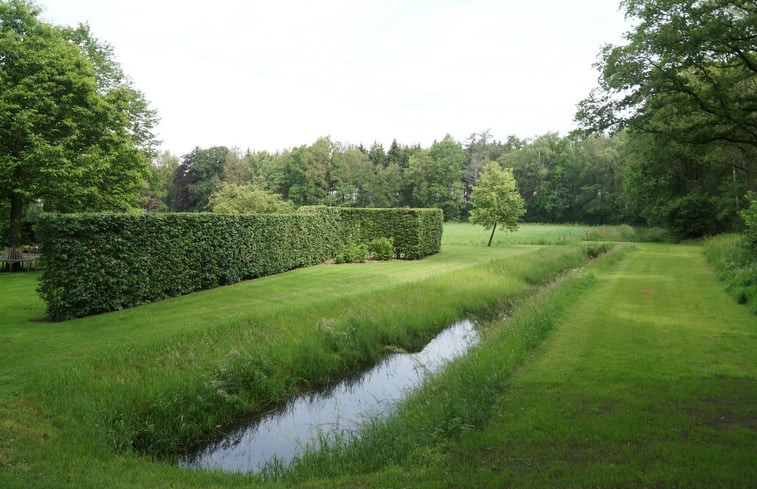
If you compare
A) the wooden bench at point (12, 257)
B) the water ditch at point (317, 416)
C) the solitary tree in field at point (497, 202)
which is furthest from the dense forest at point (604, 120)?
the solitary tree in field at point (497, 202)

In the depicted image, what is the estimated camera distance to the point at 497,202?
37219mm

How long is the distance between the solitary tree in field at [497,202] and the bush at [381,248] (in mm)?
13349

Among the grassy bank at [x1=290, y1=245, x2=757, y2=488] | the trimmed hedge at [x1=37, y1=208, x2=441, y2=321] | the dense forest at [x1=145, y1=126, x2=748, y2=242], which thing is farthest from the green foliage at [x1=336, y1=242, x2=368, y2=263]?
the dense forest at [x1=145, y1=126, x2=748, y2=242]

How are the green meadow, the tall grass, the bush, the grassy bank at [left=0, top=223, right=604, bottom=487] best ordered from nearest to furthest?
the green meadow, the grassy bank at [left=0, top=223, right=604, bottom=487], the tall grass, the bush

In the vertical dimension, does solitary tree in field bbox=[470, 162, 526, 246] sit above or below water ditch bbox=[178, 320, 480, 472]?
above

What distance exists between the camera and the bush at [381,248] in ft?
84.7

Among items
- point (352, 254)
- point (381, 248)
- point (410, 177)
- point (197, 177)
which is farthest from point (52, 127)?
point (410, 177)

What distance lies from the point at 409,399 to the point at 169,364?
4.17 m

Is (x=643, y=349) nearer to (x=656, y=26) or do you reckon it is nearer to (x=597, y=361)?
(x=597, y=361)

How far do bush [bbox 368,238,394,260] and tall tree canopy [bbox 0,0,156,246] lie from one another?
41.8 feet

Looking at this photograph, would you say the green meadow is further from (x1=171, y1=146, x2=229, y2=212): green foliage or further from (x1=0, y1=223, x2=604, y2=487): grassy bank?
(x1=171, y1=146, x2=229, y2=212): green foliage

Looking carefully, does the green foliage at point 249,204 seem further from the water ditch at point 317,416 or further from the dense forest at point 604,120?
the water ditch at point 317,416

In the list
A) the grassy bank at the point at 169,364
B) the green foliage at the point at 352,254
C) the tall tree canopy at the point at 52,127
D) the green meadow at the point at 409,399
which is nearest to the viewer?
the green meadow at the point at 409,399

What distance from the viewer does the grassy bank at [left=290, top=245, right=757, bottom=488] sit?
14.2 feet
